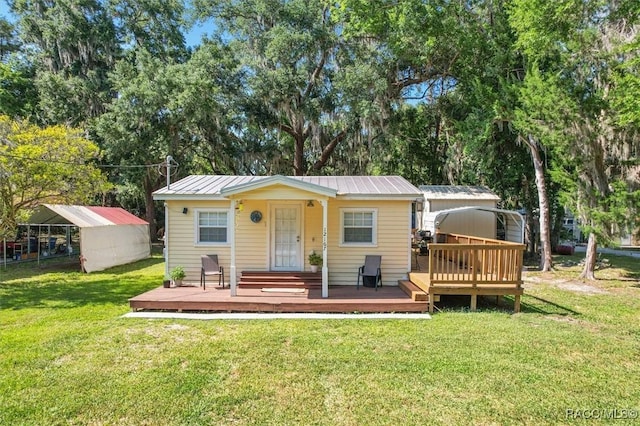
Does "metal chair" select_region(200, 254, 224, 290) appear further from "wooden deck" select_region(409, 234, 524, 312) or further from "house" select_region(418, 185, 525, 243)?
"house" select_region(418, 185, 525, 243)

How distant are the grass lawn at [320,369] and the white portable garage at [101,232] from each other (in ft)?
19.2

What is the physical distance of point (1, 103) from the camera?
61.3 ft

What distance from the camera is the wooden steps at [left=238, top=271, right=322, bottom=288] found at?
8516 mm

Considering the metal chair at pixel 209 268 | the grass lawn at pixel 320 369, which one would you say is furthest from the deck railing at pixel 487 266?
the metal chair at pixel 209 268

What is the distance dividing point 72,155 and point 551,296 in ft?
44.0

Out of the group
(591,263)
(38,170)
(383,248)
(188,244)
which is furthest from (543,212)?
(38,170)

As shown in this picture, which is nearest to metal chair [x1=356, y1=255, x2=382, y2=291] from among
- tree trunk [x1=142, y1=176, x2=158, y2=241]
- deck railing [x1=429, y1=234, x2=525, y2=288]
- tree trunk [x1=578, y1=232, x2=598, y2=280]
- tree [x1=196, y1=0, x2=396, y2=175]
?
deck railing [x1=429, y1=234, x2=525, y2=288]

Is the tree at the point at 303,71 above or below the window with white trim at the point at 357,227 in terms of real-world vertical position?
above

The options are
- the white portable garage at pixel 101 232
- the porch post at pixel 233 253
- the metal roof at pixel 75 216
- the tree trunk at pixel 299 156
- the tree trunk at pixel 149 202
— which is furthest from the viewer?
the tree trunk at pixel 149 202

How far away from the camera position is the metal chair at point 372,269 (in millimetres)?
8516

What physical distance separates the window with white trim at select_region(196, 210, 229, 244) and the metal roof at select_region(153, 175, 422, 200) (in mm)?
569

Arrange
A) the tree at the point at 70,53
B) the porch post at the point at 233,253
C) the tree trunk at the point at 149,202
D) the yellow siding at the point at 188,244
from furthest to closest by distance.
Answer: the tree trunk at the point at 149,202, the tree at the point at 70,53, the yellow siding at the point at 188,244, the porch post at the point at 233,253

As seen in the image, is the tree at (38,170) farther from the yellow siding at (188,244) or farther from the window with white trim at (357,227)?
the window with white trim at (357,227)

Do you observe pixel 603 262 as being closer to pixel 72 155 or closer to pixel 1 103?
pixel 72 155
